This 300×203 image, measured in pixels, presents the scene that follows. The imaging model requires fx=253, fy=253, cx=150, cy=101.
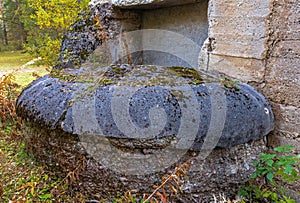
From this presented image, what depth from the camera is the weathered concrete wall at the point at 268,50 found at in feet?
6.64

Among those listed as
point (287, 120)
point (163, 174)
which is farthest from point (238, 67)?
point (163, 174)

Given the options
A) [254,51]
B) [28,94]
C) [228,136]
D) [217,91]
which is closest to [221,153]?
[228,136]

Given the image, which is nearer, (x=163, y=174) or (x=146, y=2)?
(x=163, y=174)

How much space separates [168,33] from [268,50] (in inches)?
64.4

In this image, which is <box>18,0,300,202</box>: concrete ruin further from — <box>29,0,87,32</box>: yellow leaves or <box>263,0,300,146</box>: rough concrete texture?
<box>29,0,87,32</box>: yellow leaves

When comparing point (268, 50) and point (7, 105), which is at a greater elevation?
point (268, 50)

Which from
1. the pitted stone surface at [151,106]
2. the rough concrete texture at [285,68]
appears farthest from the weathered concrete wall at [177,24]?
the pitted stone surface at [151,106]

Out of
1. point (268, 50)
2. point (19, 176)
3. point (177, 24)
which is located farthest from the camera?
point (177, 24)

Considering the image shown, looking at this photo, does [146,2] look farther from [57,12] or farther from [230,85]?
[57,12]

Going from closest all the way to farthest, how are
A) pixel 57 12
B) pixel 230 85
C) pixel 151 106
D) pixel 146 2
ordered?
pixel 151 106 < pixel 230 85 < pixel 146 2 < pixel 57 12

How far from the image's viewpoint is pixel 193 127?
5.72ft

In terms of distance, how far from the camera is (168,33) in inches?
138

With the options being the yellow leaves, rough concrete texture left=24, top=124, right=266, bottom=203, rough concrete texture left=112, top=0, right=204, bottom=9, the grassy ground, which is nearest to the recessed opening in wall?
rough concrete texture left=112, top=0, right=204, bottom=9

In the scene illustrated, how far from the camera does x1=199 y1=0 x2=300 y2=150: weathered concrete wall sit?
2.02 m
